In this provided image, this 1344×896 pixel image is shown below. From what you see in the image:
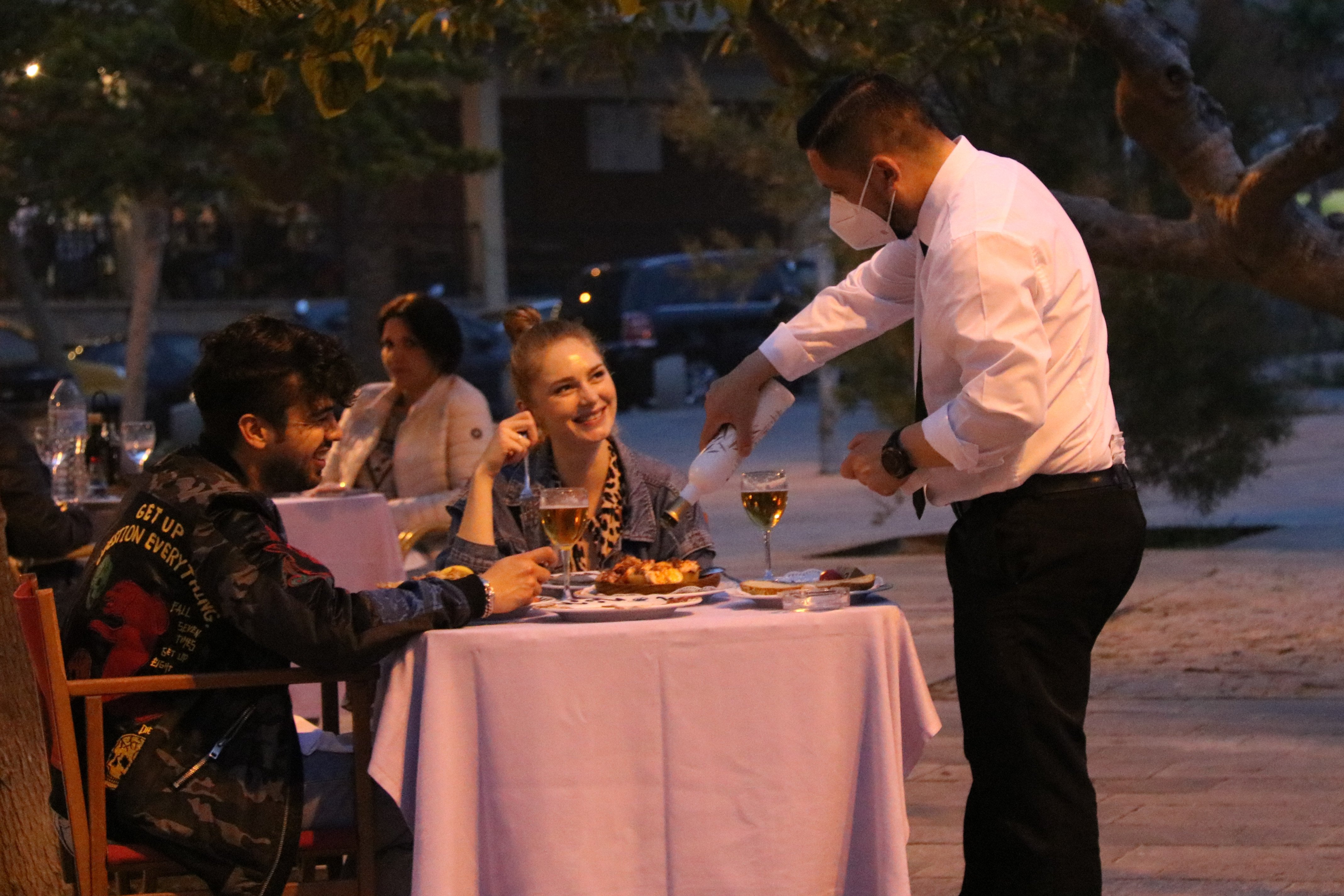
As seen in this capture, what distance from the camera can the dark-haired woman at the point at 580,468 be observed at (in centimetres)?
425

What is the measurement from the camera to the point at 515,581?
138 inches

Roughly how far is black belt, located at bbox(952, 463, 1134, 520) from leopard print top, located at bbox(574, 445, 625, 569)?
1177 millimetres

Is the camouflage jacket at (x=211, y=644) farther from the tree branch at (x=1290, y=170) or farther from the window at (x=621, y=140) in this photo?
the window at (x=621, y=140)

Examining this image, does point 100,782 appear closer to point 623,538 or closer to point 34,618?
point 34,618

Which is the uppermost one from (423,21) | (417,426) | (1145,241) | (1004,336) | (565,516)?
(423,21)

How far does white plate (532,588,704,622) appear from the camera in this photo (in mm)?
3400

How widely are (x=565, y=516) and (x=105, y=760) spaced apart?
0.99 m

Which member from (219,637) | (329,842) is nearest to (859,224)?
(219,637)

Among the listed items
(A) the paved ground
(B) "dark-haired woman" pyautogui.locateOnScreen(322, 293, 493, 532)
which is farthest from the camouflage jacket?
(B) "dark-haired woman" pyautogui.locateOnScreen(322, 293, 493, 532)

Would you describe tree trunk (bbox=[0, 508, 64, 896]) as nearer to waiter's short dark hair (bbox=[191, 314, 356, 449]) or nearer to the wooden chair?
the wooden chair

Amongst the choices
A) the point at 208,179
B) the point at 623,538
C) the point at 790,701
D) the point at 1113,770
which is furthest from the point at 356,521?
the point at 208,179

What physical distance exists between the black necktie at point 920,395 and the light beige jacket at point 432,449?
10.3 feet

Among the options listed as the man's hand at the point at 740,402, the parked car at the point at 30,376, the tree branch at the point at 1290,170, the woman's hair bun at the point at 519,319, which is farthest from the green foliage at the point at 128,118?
the man's hand at the point at 740,402

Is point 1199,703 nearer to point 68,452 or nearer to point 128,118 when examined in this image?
point 68,452
